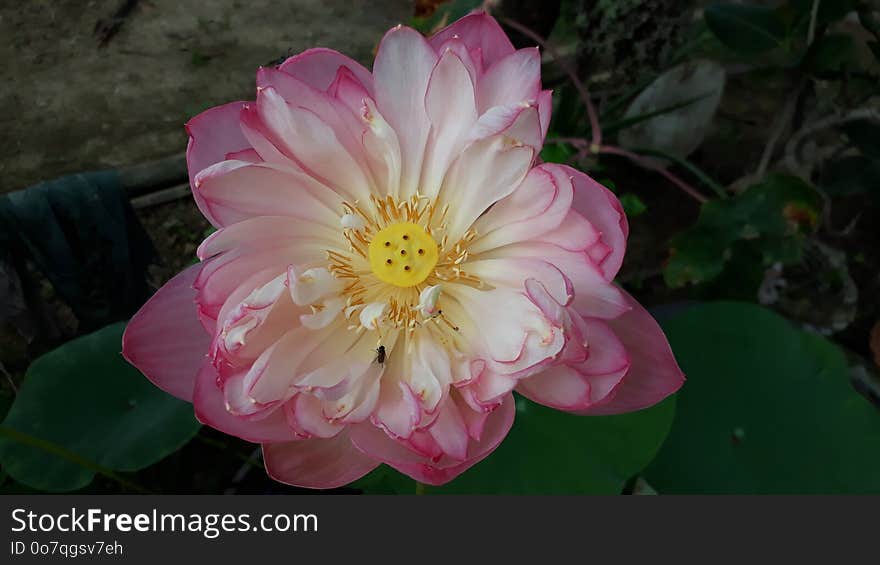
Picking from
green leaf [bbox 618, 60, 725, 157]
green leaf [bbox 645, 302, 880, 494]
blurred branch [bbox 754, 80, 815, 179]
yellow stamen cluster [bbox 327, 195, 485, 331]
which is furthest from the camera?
green leaf [bbox 618, 60, 725, 157]

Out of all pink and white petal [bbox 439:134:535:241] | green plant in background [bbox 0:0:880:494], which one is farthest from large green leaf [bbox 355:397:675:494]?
pink and white petal [bbox 439:134:535:241]

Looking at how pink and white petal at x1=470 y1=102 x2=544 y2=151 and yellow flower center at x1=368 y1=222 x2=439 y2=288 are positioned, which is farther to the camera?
yellow flower center at x1=368 y1=222 x2=439 y2=288

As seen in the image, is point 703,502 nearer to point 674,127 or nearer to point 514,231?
point 514,231

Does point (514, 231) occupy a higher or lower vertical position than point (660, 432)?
higher

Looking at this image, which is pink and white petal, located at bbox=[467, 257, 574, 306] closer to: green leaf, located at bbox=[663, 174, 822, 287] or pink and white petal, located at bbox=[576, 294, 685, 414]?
pink and white petal, located at bbox=[576, 294, 685, 414]

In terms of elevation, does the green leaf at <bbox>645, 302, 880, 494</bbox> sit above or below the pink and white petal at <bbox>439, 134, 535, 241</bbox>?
below

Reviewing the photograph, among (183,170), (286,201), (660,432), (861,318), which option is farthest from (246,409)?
(861,318)

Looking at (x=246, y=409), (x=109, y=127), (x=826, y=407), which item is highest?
(x=246, y=409)
